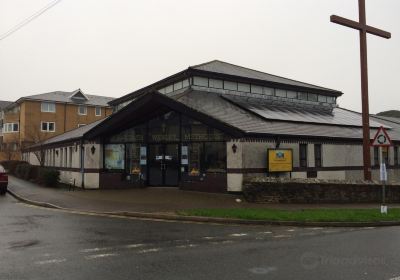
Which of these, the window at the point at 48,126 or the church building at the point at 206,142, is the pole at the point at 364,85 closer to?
the church building at the point at 206,142

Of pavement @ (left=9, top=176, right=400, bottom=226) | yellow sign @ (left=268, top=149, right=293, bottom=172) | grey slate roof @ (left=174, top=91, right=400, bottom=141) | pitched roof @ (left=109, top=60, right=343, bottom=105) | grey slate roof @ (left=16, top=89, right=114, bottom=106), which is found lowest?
pavement @ (left=9, top=176, right=400, bottom=226)

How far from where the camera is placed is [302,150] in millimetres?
21391

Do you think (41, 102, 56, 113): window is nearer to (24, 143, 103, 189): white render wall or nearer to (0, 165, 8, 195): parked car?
(24, 143, 103, 189): white render wall

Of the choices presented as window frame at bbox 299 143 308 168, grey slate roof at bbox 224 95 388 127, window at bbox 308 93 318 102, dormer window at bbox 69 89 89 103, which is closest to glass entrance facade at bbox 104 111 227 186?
grey slate roof at bbox 224 95 388 127

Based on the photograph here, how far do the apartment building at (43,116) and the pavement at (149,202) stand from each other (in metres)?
35.2

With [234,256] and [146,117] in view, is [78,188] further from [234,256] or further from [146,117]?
[234,256]

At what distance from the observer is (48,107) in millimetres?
56344

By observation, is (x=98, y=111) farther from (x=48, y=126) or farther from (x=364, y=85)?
(x=364, y=85)

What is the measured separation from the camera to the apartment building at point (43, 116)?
177ft

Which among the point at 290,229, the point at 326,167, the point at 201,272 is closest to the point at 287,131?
the point at 326,167

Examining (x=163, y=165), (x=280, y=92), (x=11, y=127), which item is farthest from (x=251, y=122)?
(x=11, y=127)

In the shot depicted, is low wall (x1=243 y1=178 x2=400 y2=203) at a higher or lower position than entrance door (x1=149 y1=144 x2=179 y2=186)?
lower

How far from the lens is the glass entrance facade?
20.0 m

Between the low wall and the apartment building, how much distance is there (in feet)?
134
